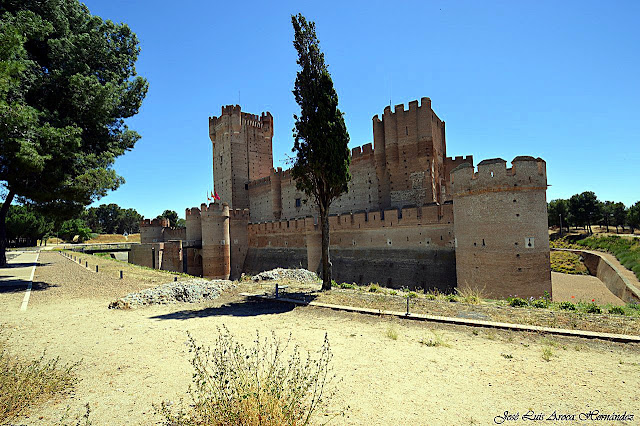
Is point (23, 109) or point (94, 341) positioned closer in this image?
point (94, 341)

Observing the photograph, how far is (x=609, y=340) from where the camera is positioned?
5676mm

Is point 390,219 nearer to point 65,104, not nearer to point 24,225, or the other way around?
point 65,104

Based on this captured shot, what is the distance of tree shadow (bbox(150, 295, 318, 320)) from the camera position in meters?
8.47

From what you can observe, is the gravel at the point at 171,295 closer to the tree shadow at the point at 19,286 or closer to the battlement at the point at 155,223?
the tree shadow at the point at 19,286

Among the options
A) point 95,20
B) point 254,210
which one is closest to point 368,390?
A: point 95,20

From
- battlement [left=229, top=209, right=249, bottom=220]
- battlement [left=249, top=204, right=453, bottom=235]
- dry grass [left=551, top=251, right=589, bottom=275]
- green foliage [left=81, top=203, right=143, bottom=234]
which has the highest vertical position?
green foliage [left=81, top=203, right=143, bottom=234]

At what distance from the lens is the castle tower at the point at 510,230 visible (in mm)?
13023

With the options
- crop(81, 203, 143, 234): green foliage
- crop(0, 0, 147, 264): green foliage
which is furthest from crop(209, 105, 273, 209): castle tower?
crop(81, 203, 143, 234): green foliage

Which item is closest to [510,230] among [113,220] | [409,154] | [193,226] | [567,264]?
[409,154]

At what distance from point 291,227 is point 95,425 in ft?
76.2

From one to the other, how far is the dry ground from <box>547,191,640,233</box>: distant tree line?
5642cm

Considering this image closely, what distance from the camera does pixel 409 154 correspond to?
22.3 meters

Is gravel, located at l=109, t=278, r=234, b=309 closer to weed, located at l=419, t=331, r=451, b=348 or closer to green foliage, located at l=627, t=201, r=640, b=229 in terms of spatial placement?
weed, located at l=419, t=331, r=451, b=348

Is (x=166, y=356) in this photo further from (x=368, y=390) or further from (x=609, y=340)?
(x=609, y=340)
